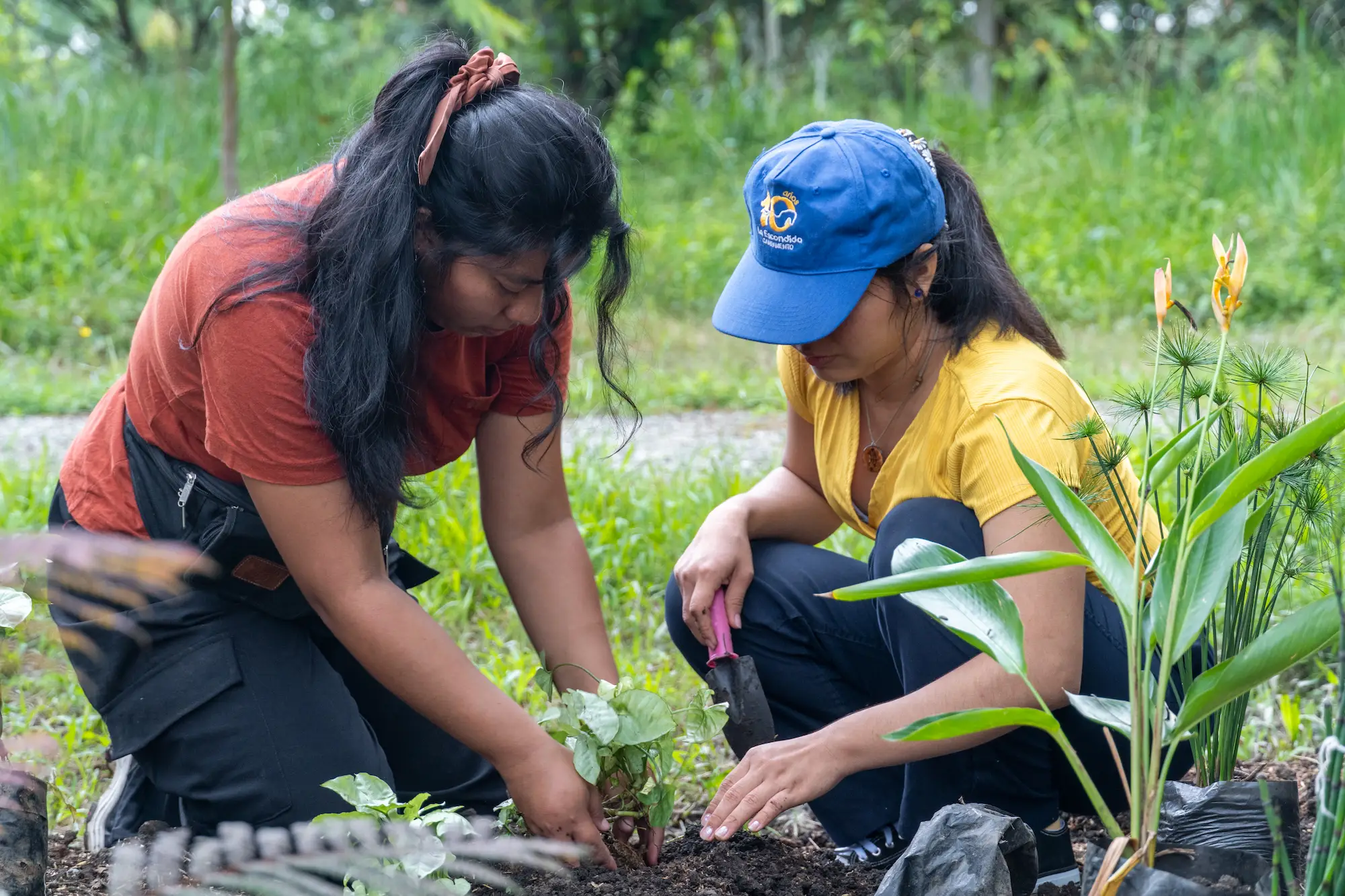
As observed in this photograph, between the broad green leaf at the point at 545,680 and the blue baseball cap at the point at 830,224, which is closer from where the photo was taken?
the blue baseball cap at the point at 830,224

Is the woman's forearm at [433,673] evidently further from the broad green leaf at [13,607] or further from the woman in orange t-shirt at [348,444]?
the broad green leaf at [13,607]

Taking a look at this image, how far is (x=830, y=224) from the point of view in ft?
5.79

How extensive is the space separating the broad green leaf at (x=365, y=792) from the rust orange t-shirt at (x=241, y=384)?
43cm

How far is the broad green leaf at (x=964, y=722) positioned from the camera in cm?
120

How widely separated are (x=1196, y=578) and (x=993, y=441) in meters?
0.46

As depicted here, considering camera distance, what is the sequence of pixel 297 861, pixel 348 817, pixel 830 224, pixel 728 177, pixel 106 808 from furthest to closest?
pixel 728 177 → pixel 106 808 → pixel 830 224 → pixel 348 817 → pixel 297 861

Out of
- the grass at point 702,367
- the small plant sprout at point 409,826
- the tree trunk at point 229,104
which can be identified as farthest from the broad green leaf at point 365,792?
the tree trunk at point 229,104

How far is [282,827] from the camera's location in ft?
6.75

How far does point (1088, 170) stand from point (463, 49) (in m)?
5.41

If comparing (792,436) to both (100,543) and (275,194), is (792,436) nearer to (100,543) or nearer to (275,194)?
(275,194)

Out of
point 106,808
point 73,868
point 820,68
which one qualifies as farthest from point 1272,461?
point 820,68

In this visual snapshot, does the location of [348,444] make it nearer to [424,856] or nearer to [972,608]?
[424,856]

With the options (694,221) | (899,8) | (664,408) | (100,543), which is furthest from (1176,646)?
(899,8)

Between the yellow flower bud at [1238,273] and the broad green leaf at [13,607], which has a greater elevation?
the yellow flower bud at [1238,273]
